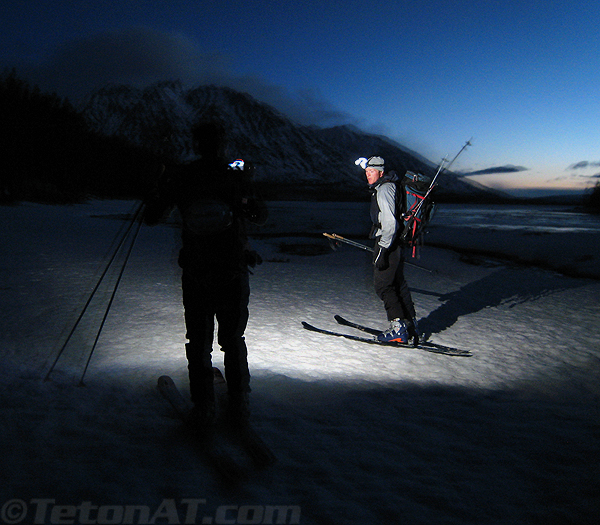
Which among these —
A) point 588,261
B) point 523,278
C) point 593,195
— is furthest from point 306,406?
point 593,195

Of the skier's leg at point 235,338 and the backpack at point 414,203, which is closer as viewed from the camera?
the skier's leg at point 235,338

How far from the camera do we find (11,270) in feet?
28.0

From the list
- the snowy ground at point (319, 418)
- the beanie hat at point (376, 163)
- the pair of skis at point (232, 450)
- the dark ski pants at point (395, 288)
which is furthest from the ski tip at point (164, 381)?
the beanie hat at point (376, 163)

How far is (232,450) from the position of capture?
284 cm

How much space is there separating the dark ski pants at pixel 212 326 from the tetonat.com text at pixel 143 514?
0.83m

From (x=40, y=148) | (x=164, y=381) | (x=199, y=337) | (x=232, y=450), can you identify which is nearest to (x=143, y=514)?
(x=232, y=450)

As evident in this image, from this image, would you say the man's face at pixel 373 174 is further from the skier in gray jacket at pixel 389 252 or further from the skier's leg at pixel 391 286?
the skier's leg at pixel 391 286

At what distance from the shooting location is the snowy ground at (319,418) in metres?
2.37

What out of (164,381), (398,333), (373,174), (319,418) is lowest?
(319,418)

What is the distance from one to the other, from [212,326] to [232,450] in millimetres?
863

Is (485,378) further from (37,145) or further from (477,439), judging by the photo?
(37,145)

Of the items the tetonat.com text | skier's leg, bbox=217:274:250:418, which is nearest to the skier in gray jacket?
skier's leg, bbox=217:274:250:418

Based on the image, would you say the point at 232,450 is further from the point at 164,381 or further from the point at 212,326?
the point at 164,381

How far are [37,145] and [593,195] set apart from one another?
85515mm
